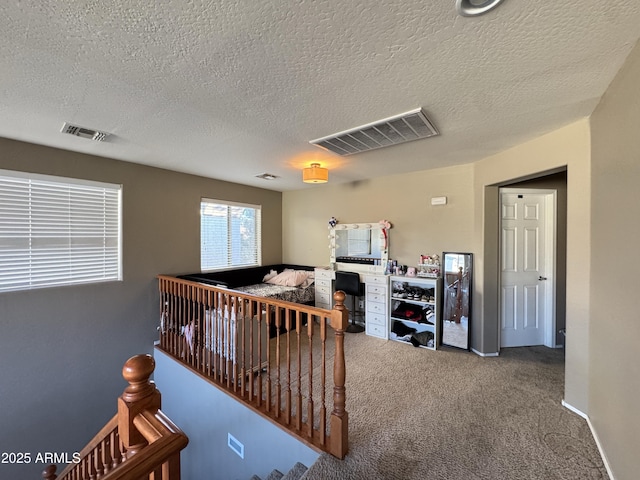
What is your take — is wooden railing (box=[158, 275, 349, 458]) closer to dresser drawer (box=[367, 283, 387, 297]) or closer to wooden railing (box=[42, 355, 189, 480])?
wooden railing (box=[42, 355, 189, 480])

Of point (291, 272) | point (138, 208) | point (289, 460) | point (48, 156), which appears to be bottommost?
point (289, 460)

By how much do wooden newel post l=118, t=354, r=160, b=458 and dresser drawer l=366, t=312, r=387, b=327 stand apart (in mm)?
3331

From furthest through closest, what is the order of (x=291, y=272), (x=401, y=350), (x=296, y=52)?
(x=291, y=272)
(x=401, y=350)
(x=296, y=52)

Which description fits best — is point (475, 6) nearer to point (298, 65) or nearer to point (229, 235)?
point (298, 65)

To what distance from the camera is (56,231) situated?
2934mm

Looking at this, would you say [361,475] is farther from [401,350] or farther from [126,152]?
[126,152]

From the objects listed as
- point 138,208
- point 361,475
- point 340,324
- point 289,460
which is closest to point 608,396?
point 361,475

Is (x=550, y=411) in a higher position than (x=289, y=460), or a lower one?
higher

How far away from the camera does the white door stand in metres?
3.45

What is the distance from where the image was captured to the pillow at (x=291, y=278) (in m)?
4.73

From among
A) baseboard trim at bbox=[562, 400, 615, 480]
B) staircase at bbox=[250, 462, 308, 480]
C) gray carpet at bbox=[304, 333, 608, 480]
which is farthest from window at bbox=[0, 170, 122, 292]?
baseboard trim at bbox=[562, 400, 615, 480]

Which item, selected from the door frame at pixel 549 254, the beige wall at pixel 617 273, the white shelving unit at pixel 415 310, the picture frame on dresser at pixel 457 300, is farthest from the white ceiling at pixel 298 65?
the white shelving unit at pixel 415 310

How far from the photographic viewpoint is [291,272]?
4.98 meters

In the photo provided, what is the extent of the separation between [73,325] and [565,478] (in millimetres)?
4530
